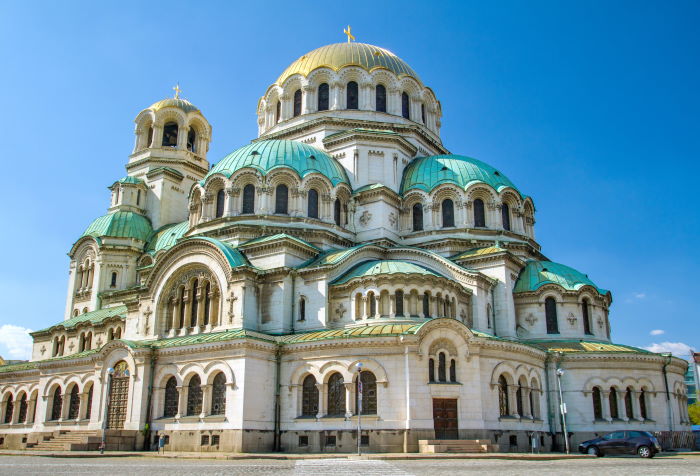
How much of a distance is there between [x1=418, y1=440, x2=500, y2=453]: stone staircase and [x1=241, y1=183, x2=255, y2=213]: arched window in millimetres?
16932

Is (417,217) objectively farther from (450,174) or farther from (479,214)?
(479,214)

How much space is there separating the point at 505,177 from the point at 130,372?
2524 centimetres

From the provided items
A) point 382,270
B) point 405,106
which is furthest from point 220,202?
point 405,106

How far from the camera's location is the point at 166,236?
4353cm

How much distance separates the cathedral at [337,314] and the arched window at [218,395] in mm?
149

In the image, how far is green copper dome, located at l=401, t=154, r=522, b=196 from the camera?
39.3 meters

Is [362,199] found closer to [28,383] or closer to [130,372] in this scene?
[130,372]

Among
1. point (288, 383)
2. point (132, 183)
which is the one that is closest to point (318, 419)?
point (288, 383)

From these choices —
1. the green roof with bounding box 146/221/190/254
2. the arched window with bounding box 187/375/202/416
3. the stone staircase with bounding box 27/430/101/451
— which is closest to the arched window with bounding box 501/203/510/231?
the green roof with bounding box 146/221/190/254

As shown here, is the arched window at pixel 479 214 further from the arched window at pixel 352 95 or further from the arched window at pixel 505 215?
the arched window at pixel 352 95

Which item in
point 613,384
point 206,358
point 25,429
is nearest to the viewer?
point 206,358

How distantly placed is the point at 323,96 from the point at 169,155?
13.8 meters

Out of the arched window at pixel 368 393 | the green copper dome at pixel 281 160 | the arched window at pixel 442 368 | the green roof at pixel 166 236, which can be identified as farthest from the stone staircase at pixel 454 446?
the green roof at pixel 166 236

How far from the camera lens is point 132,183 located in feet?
157
